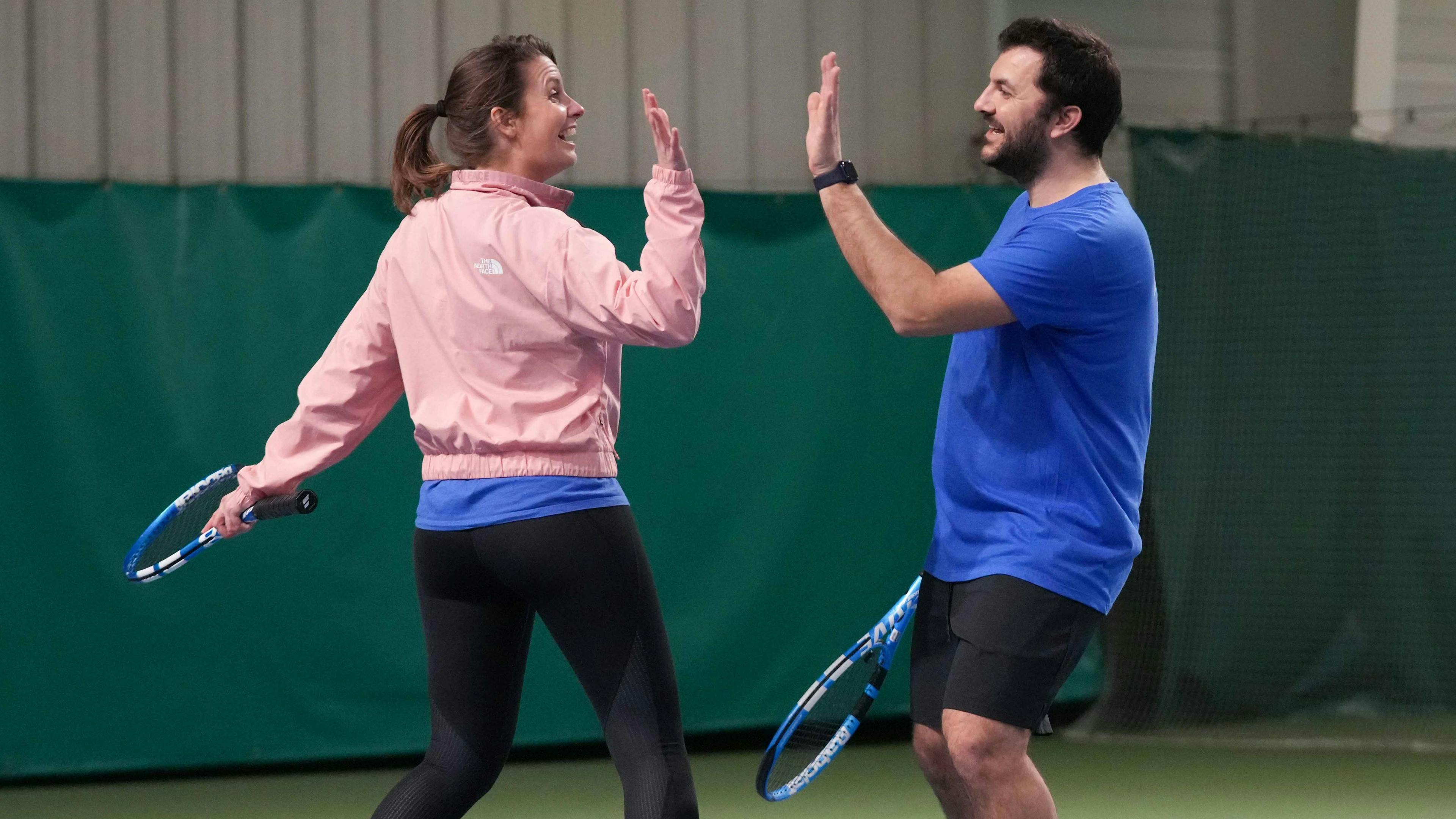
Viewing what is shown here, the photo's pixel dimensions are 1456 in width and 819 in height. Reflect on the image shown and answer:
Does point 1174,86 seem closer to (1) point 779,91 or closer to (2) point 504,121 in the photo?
(1) point 779,91

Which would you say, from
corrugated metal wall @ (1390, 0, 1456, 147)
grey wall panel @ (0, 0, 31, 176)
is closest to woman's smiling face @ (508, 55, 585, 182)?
grey wall panel @ (0, 0, 31, 176)

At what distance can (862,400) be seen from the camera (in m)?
5.96

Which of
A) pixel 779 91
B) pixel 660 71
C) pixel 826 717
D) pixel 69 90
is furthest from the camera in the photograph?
pixel 779 91

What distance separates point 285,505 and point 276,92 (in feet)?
11.3

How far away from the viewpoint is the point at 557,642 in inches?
94.7

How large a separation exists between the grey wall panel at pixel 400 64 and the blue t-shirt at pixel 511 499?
3584 millimetres

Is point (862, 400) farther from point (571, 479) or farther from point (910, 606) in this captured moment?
point (571, 479)

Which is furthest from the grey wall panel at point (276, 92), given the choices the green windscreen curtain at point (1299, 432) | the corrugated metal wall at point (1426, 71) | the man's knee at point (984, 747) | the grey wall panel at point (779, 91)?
the corrugated metal wall at point (1426, 71)

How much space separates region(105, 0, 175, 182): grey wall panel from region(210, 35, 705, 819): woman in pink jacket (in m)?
3.40

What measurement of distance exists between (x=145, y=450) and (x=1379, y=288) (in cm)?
493

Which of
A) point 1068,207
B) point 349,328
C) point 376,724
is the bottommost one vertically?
point 376,724

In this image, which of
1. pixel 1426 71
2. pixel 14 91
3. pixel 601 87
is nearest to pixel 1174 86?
pixel 1426 71

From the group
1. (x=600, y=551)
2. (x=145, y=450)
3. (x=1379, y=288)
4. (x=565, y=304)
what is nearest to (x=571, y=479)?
(x=600, y=551)

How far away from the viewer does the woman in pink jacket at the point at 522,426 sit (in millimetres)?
2324
